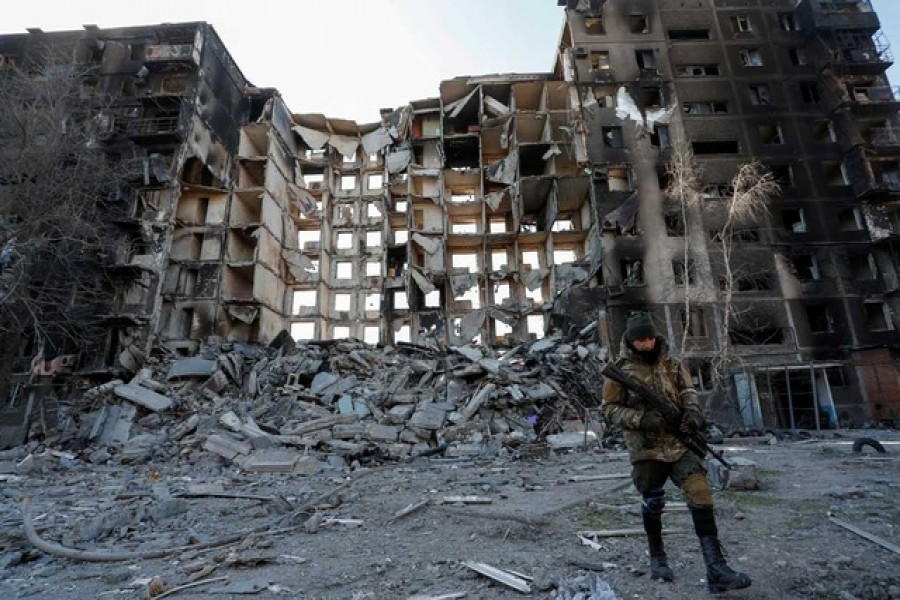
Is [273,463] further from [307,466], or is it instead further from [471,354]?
[471,354]

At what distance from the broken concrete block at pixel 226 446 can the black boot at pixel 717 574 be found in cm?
1015

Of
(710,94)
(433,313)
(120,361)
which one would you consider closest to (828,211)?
(710,94)

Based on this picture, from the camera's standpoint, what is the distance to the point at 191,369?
55.0 ft

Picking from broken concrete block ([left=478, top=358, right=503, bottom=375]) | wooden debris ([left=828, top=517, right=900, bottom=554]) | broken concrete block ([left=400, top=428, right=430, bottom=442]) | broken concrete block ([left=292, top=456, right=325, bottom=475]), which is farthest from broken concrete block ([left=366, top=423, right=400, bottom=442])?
wooden debris ([left=828, top=517, right=900, bottom=554])

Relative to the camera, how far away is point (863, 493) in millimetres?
5449

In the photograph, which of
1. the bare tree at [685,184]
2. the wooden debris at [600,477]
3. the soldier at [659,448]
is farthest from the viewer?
the bare tree at [685,184]

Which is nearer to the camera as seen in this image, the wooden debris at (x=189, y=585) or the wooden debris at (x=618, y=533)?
the wooden debris at (x=189, y=585)

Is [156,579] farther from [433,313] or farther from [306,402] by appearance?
[433,313]

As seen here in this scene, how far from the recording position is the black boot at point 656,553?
10.2ft

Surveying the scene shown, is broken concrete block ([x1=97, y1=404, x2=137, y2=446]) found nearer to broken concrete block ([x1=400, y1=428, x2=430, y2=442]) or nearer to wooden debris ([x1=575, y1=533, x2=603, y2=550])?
broken concrete block ([x1=400, y1=428, x2=430, y2=442])

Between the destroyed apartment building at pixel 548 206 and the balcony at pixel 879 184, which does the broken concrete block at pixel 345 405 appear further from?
the balcony at pixel 879 184

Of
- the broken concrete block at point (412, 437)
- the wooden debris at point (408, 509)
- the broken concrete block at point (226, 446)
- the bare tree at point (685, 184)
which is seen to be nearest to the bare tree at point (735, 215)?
the bare tree at point (685, 184)

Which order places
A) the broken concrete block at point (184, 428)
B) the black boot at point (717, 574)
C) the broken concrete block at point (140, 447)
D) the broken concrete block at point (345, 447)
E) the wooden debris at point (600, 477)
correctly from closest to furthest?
the black boot at point (717, 574) → the wooden debris at point (600, 477) → the broken concrete block at point (345, 447) → the broken concrete block at point (140, 447) → the broken concrete block at point (184, 428)

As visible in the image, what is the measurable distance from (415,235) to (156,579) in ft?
78.8
